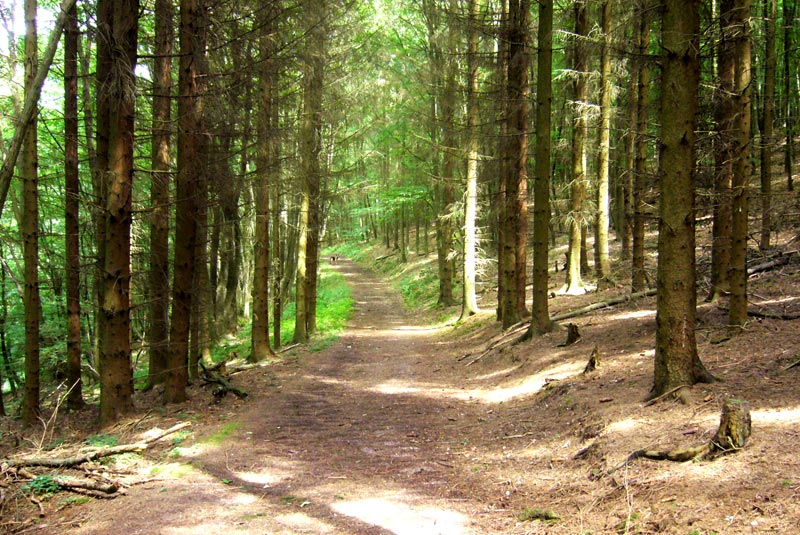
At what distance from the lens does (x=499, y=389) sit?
371 inches

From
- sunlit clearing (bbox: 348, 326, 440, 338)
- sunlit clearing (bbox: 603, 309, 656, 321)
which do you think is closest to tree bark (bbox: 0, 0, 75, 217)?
sunlit clearing (bbox: 603, 309, 656, 321)

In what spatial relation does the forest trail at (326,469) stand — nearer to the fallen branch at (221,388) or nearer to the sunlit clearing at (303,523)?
the sunlit clearing at (303,523)

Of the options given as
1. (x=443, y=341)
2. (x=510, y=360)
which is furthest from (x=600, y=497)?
(x=443, y=341)

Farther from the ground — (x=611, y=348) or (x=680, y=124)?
(x=680, y=124)

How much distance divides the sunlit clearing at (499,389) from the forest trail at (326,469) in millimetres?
65

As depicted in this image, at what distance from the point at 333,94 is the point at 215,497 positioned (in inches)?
519

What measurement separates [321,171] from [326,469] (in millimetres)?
11343

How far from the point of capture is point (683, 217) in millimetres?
5578

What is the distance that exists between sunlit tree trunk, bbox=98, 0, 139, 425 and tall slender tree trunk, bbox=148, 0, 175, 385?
0.42 metres

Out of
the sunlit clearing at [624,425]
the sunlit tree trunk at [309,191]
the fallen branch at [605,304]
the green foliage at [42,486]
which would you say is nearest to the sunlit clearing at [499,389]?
the sunlit clearing at [624,425]

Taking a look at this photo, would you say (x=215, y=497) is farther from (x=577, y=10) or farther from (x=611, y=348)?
(x=577, y=10)

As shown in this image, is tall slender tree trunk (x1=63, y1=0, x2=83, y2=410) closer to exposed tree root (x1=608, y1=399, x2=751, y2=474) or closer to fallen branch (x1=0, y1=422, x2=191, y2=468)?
fallen branch (x1=0, y1=422, x2=191, y2=468)

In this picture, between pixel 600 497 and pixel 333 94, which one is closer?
pixel 600 497

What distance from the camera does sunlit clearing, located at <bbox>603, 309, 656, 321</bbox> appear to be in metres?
10.4
